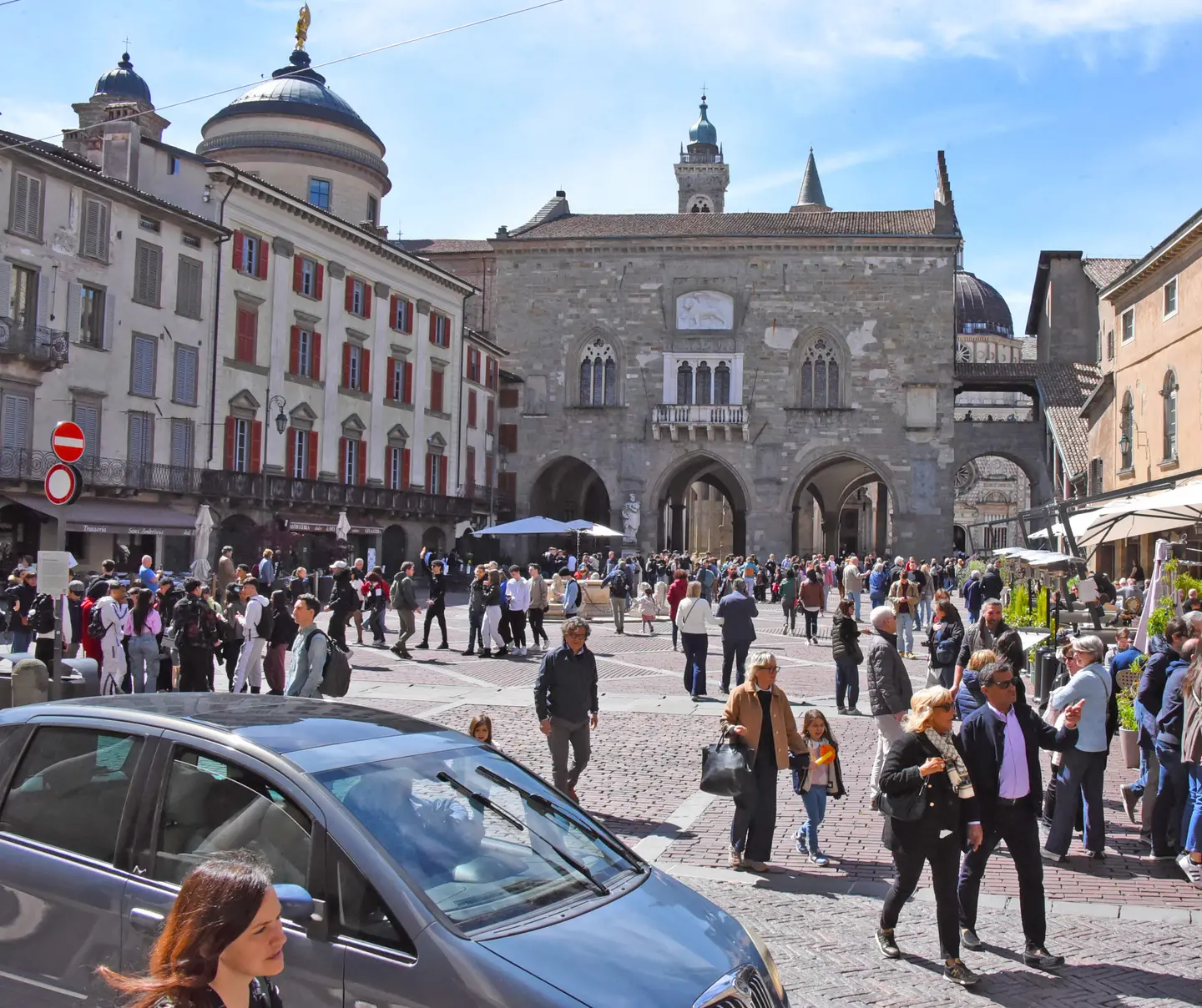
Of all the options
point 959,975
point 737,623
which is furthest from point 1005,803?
point 737,623

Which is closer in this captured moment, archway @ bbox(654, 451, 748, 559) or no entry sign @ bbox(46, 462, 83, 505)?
no entry sign @ bbox(46, 462, 83, 505)

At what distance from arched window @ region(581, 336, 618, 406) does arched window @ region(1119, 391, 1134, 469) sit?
73.4 feet

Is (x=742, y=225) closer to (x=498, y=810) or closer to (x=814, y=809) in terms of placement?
(x=814, y=809)

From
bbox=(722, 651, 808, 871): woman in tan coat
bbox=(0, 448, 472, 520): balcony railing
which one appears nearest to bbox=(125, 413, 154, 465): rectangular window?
bbox=(0, 448, 472, 520): balcony railing

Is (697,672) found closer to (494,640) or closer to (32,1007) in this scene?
(494,640)

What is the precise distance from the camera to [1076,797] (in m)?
7.81

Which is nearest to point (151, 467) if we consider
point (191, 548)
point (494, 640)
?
point (191, 548)

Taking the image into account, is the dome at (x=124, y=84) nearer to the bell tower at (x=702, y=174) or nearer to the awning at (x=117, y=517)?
the awning at (x=117, y=517)

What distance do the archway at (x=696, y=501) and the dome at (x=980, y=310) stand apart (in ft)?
87.7

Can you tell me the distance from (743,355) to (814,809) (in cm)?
4163

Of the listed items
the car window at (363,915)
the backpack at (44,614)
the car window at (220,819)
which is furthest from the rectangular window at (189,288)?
the car window at (363,915)

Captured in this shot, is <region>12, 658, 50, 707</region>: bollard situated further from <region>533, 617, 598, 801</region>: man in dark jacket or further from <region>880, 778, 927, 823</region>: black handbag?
<region>880, 778, 927, 823</region>: black handbag

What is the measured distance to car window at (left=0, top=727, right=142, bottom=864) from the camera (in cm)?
415

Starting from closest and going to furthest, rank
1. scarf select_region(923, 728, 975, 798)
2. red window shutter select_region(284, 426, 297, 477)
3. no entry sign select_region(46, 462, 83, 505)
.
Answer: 1. scarf select_region(923, 728, 975, 798)
2. no entry sign select_region(46, 462, 83, 505)
3. red window shutter select_region(284, 426, 297, 477)
